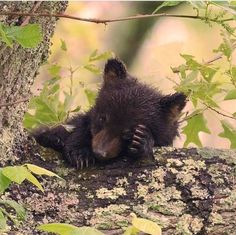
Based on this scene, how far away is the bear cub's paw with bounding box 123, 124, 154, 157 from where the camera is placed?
13.2 feet

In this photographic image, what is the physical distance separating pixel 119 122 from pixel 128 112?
0.31 ft

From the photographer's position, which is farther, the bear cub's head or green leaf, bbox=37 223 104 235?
the bear cub's head

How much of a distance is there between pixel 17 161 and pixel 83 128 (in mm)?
973

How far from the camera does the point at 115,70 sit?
195 inches

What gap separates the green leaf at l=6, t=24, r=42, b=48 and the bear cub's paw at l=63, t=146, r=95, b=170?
3.38 feet

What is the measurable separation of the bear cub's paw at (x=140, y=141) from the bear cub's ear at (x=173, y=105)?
10.1 inches

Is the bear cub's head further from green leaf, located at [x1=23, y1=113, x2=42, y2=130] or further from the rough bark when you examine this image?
the rough bark

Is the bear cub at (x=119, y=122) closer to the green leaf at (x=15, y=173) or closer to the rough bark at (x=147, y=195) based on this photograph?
the rough bark at (x=147, y=195)

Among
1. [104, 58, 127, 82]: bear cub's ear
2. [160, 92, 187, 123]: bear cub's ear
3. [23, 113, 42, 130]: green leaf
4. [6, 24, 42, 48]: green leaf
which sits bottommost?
[23, 113, 42, 130]: green leaf

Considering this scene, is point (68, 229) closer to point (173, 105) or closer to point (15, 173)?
point (15, 173)

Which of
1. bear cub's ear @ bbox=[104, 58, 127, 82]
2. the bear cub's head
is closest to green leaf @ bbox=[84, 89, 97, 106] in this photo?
the bear cub's head

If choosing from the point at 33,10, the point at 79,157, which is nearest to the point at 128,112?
the point at 79,157

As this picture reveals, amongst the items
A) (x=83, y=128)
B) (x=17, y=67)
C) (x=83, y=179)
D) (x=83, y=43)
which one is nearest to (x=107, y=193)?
(x=83, y=179)

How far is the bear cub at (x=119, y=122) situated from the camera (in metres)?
4.41
